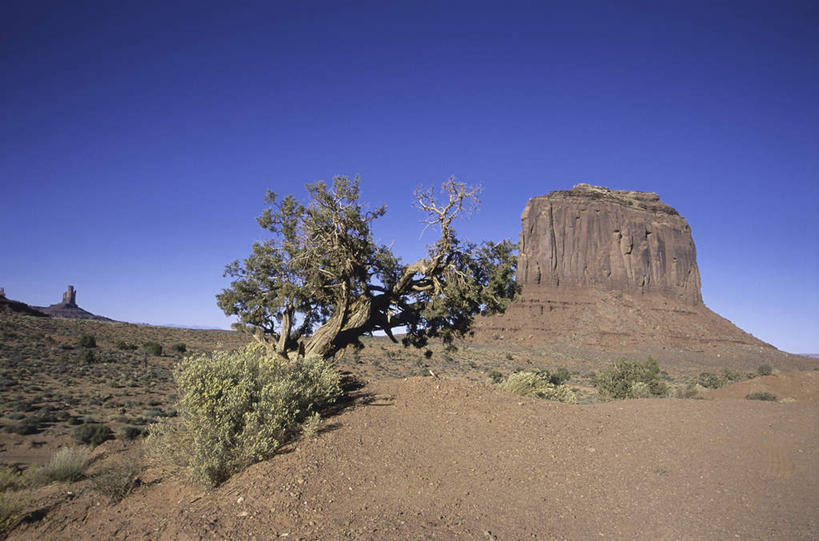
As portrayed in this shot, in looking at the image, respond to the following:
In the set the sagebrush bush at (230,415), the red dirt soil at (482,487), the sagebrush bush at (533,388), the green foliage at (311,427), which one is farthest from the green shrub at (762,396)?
the green foliage at (311,427)

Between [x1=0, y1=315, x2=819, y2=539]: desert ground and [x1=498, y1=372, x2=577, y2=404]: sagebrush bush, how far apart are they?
1.09 meters

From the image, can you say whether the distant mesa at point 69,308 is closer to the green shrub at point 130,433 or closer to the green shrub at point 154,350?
the green shrub at point 154,350

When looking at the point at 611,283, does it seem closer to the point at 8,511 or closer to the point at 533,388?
the point at 533,388

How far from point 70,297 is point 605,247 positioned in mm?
179761

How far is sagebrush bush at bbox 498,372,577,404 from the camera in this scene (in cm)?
1170

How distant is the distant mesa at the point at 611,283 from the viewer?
269 feet

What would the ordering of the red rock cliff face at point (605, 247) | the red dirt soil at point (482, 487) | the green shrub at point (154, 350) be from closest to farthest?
the red dirt soil at point (482, 487), the green shrub at point (154, 350), the red rock cliff face at point (605, 247)

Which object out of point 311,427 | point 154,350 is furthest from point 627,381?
point 154,350

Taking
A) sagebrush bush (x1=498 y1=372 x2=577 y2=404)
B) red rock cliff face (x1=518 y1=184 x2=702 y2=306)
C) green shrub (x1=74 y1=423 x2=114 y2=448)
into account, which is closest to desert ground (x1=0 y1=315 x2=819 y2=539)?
sagebrush bush (x1=498 y1=372 x2=577 y2=404)

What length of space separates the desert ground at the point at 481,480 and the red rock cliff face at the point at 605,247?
93379 mm

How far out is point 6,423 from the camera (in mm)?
14938

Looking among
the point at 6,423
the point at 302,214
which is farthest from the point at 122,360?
the point at 302,214

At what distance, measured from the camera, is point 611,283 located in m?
103

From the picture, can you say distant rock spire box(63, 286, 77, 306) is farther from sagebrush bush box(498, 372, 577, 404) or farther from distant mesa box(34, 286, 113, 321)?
sagebrush bush box(498, 372, 577, 404)
